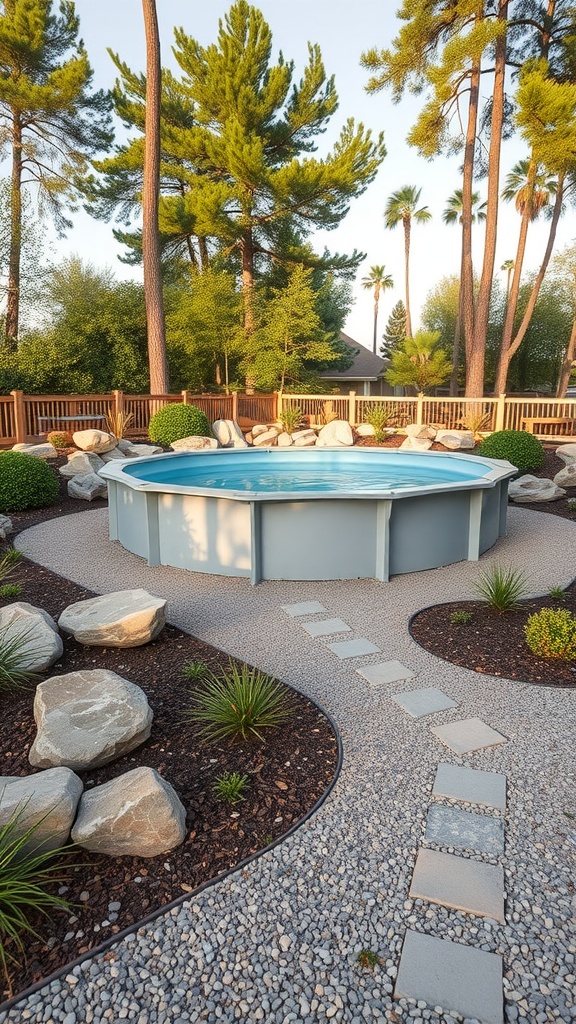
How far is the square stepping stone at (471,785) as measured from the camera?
2.61 m

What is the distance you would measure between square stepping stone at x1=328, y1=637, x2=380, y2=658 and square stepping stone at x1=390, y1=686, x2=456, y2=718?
22.8 inches

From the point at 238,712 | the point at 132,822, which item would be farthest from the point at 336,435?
the point at 132,822

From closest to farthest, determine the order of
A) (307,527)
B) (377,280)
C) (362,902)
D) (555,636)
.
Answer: (362,902) < (555,636) < (307,527) < (377,280)

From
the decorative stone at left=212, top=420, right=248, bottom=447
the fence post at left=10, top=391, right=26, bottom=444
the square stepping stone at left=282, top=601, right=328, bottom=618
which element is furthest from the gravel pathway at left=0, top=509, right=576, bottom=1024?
the decorative stone at left=212, top=420, right=248, bottom=447

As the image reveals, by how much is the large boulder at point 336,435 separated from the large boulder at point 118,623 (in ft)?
37.6

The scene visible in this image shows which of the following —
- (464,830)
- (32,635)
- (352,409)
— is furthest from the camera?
(352,409)

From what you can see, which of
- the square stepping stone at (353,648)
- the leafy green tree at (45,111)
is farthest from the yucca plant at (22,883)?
the leafy green tree at (45,111)

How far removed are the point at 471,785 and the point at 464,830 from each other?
0.32 metres

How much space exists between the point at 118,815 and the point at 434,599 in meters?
3.55

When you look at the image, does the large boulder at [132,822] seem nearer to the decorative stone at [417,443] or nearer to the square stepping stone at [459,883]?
the square stepping stone at [459,883]

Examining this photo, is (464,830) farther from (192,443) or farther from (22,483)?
(192,443)

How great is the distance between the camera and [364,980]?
178 cm

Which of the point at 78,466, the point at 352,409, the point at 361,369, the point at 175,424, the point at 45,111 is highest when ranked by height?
the point at 45,111

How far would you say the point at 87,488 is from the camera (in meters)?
9.57
